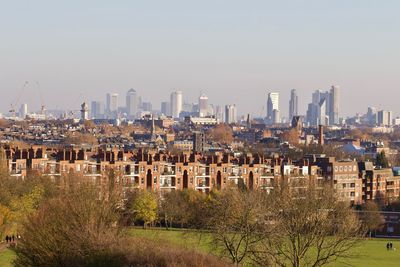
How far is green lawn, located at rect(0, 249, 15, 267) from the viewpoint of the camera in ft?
123

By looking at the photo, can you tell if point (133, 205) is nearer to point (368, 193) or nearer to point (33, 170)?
point (33, 170)

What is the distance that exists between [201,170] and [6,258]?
1277 inches

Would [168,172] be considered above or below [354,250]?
above

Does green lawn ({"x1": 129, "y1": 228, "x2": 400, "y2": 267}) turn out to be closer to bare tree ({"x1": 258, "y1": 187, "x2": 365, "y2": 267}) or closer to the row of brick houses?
bare tree ({"x1": 258, "y1": 187, "x2": 365, "y2": 267})

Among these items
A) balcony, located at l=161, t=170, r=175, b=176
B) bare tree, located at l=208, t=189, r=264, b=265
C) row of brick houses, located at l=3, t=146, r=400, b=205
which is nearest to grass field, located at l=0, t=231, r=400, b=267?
bare tree, located at l=208, t=189, r=264, b=265

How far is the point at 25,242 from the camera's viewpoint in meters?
29.6

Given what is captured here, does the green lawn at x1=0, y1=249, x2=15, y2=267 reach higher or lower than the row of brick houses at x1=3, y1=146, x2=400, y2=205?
lower

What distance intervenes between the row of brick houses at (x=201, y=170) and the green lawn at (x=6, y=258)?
55.4 ft

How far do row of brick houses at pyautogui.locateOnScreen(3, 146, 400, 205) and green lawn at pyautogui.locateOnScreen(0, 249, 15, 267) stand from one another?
1690cm

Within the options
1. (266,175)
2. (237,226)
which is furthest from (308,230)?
(266,175)

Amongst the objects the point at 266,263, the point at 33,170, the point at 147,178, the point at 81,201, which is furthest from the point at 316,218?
the point at 147,178

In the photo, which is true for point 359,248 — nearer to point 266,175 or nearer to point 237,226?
point 237,226

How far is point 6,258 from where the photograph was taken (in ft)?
130

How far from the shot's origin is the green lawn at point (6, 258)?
3747 centimetres
